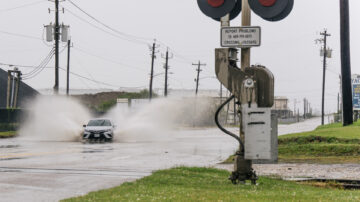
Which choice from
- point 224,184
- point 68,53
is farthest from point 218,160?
point 68,53

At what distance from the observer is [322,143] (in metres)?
24.7

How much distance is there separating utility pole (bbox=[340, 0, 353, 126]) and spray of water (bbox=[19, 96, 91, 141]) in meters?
18.9

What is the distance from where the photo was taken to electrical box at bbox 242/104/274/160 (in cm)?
1009

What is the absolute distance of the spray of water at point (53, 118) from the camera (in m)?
41.7

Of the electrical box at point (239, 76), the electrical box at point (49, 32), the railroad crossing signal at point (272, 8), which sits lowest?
the electrical box at point (239, 76)

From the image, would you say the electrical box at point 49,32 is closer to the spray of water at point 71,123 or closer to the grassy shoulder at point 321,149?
the spray of water at point 71,123

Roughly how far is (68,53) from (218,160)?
1708 inches

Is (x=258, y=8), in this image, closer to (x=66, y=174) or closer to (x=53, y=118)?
(x=66, y=174)

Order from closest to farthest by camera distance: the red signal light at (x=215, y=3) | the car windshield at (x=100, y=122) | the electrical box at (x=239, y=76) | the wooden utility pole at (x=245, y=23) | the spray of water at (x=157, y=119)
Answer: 1. the electrical box at (x=239, y=76)
2. the red signal light at (x=215, y=3)
3. the wooden utility pole at (x=245, y=23)
4. the car windshield at (x=100, y=122)
5. the spray of water at (x=157, y=119)

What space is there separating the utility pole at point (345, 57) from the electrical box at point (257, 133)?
2614cm

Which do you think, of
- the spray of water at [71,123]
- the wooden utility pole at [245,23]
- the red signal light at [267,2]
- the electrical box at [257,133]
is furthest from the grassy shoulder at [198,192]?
the spray of water at [71,123]

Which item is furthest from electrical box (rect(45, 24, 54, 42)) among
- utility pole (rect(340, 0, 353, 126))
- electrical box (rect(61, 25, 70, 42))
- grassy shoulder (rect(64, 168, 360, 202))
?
grassy shoulder (rect(64, 168, 360, 202))

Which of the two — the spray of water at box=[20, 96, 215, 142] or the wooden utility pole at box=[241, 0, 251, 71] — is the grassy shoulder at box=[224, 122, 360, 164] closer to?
the wooden utility pole at box=[241, 0, 251, 71]

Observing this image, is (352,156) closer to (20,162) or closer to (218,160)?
(218,160)
